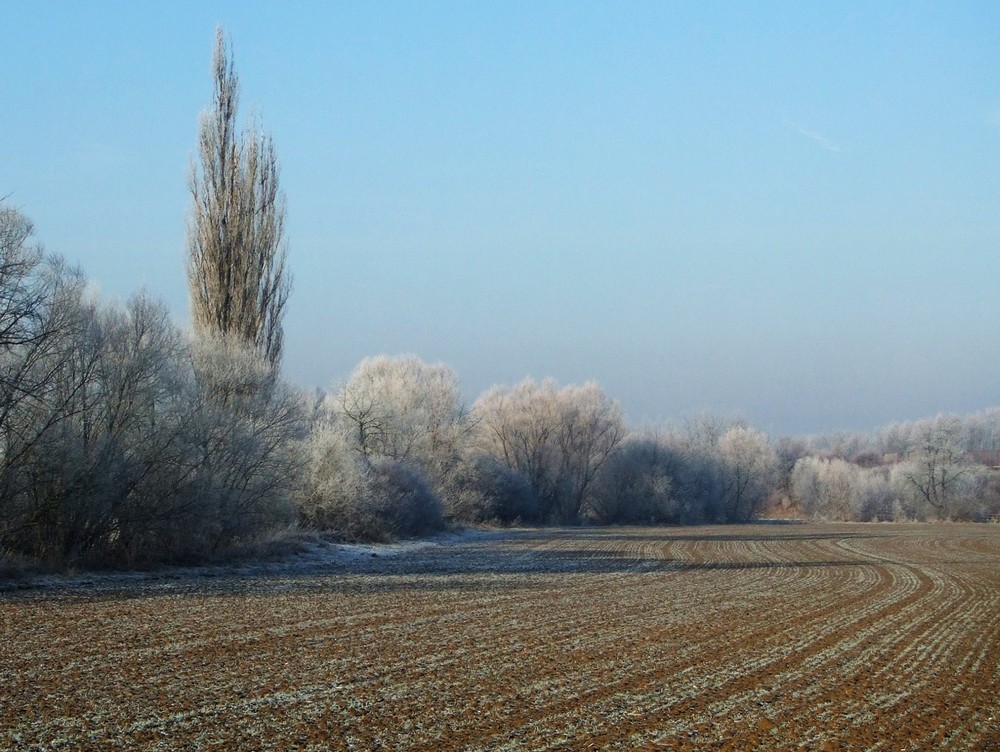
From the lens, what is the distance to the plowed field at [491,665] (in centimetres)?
798

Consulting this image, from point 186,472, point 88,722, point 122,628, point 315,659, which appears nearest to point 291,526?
point 186,472

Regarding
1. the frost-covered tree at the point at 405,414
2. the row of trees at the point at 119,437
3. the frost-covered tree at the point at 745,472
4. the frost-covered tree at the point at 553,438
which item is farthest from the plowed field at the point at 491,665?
the frost-covered tree at the point at 745,472

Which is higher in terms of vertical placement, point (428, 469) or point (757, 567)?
point (428, 469)

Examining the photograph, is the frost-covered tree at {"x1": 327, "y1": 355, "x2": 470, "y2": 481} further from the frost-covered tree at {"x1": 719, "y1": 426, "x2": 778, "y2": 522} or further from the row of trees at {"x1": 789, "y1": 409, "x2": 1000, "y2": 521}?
the row of trees at {"x1": 789, "y1": 409, "x2": 1000, "y2": 521}

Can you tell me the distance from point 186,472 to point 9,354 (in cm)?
529

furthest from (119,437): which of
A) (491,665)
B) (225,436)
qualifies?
(491,665)

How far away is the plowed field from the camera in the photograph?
314 inches

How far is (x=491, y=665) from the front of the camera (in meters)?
10.9

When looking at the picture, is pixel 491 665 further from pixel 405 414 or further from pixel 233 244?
pixel 405 414

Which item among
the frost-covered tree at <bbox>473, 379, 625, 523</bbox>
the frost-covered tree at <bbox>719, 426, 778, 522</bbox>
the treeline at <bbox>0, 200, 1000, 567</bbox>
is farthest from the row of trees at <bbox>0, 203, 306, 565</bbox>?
the frost-covered tree at <bbox>719, 426, 778, 522</bbox>

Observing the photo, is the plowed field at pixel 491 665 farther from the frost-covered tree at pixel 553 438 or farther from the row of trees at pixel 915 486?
the row of trees at pixel 915 486

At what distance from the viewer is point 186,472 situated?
24250mm

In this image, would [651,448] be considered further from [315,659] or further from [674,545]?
[315,659]

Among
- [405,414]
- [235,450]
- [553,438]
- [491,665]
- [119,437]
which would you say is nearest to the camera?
[491,665]
